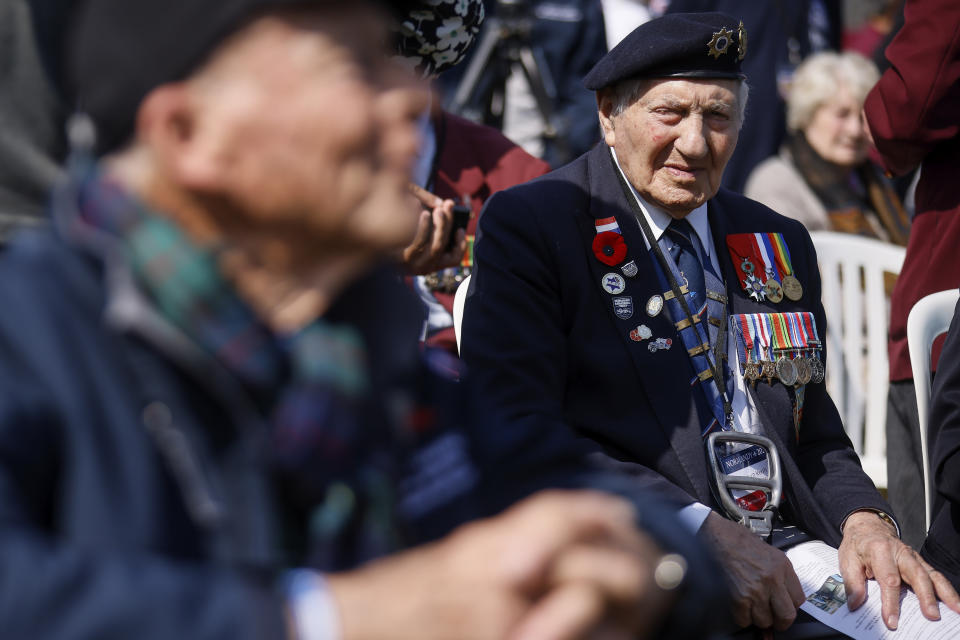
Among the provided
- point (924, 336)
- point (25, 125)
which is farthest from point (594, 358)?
point (25, 125)

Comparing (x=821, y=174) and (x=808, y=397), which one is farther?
(x=821, y=174)

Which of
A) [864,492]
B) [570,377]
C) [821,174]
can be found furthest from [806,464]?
[821,174]

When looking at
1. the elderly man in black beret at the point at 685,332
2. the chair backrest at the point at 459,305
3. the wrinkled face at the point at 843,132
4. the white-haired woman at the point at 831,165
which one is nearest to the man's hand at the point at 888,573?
the elderly man in black beret at the point at 685,332

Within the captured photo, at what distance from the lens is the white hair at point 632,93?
99.3 inches

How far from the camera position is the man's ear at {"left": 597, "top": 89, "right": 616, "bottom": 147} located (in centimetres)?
260

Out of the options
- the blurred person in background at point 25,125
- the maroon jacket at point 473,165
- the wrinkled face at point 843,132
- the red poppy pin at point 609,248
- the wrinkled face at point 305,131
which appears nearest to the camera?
the wrinkled face at point 305,131

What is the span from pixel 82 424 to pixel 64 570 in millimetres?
119

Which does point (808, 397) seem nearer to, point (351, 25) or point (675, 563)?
point (675, 563)

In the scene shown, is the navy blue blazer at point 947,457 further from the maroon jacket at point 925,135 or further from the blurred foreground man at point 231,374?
the blurred foreground man at point 231,374

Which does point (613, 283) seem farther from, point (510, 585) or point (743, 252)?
point (510, 585)

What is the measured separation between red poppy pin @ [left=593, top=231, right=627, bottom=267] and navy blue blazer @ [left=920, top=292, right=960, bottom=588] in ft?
2.48

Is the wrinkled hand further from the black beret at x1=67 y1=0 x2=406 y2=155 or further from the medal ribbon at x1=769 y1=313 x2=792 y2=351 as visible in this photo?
the black beret at x1=67 y1=0 x2=406 y2=155

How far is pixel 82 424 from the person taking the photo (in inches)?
34.1

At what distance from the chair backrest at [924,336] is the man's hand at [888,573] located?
37cm
